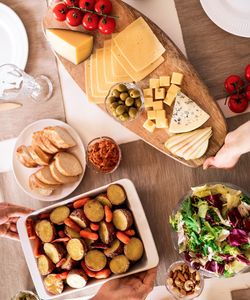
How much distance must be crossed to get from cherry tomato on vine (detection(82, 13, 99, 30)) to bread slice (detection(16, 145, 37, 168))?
51 cm

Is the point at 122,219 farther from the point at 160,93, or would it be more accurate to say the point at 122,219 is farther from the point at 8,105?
the point at 8,105

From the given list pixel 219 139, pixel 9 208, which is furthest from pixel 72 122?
pixel 219 139

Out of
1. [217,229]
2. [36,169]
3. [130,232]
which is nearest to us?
[217,229]

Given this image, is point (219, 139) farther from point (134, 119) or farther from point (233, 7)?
point (233, 7)

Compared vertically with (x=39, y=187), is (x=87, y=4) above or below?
above

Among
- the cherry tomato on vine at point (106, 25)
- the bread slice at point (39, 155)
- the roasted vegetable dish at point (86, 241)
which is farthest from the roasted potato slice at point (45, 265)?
the cherry tomato on vine at point (106, 25)

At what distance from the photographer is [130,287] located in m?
1.64

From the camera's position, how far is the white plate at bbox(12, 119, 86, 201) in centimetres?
181

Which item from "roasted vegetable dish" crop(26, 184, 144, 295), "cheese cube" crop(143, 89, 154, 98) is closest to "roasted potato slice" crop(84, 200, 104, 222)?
"roasted vegetable dish" crop(26, 184, 144, 295)

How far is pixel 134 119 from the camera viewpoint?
1.73 metres

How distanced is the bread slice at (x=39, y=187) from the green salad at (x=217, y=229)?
0.50 meters

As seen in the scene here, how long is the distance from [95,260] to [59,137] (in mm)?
461

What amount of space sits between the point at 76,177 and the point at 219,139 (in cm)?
54

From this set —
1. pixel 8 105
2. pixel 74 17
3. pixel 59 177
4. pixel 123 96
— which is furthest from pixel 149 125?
pixel 8 105
